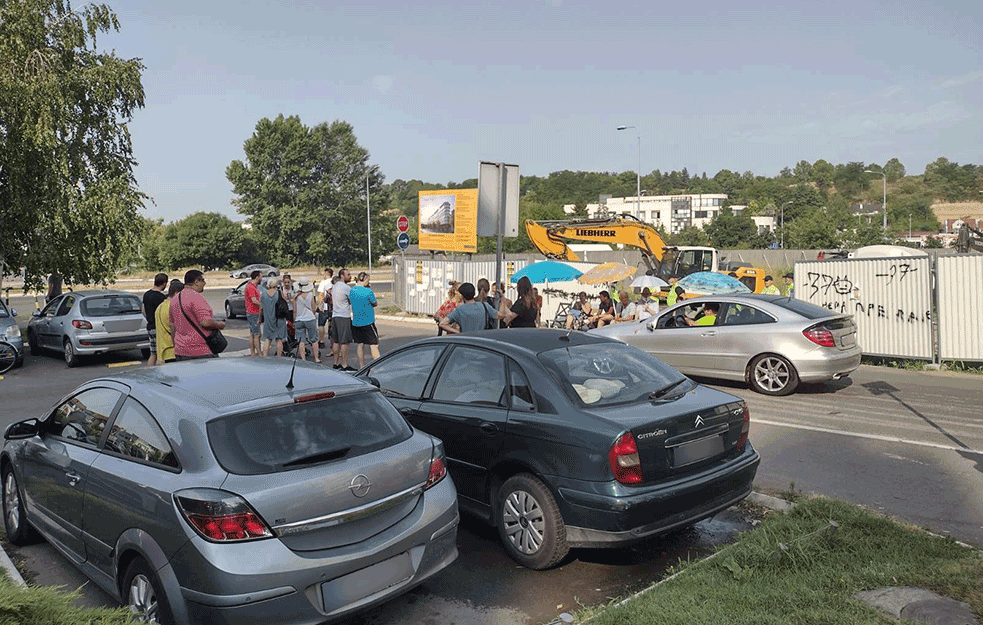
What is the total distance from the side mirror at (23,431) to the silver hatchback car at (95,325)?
10451 millimetres

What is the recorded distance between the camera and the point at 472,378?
577 cm

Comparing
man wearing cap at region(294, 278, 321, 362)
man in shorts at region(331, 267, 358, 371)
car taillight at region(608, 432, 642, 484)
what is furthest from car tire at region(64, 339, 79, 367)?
car taillight at region(608, 432, 642, 484)

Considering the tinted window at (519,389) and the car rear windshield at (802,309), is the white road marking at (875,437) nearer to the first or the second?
the car rear windshield at (802,309)

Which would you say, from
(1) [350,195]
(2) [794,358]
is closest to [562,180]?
(1) [350,195]

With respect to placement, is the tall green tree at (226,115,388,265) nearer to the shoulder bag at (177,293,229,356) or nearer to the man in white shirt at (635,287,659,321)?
the man in white shirt at (635,287,659,321)

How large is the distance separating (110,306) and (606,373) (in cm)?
1396

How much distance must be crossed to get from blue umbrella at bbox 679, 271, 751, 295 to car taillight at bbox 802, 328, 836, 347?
7332 mm

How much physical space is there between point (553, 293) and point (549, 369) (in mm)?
18414

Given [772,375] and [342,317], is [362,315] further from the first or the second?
[772,375]

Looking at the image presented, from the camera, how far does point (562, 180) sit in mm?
167875

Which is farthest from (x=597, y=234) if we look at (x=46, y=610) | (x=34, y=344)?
(x=46, y=610)

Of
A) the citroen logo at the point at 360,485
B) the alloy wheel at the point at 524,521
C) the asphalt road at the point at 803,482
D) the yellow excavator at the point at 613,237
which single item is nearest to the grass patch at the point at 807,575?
the asphalt road at the point at 803,482

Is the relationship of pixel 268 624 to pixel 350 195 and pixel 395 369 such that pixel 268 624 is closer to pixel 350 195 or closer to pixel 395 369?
pixel 395 369

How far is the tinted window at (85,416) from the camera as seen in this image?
15.2ft
